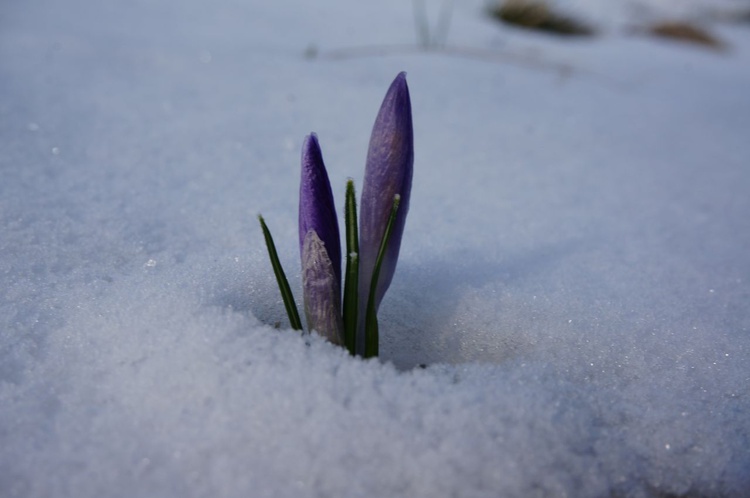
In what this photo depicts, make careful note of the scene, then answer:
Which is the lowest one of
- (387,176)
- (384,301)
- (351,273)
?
(384,301)

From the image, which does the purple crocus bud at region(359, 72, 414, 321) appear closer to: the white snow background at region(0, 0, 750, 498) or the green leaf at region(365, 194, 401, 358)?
the green leaf at region(365, 194, 401, 358)

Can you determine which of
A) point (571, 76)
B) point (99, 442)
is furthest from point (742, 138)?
point (99, 442)

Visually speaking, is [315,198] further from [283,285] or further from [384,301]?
[384,301]

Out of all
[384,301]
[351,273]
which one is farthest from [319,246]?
[384,301]

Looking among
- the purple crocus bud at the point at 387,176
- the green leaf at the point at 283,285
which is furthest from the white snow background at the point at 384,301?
the purple crocus bud at the point at 387,176

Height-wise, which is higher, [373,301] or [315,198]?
[315,198]

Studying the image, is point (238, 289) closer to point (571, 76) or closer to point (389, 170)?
point (389, 170)

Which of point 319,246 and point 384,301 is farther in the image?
point 384,301
